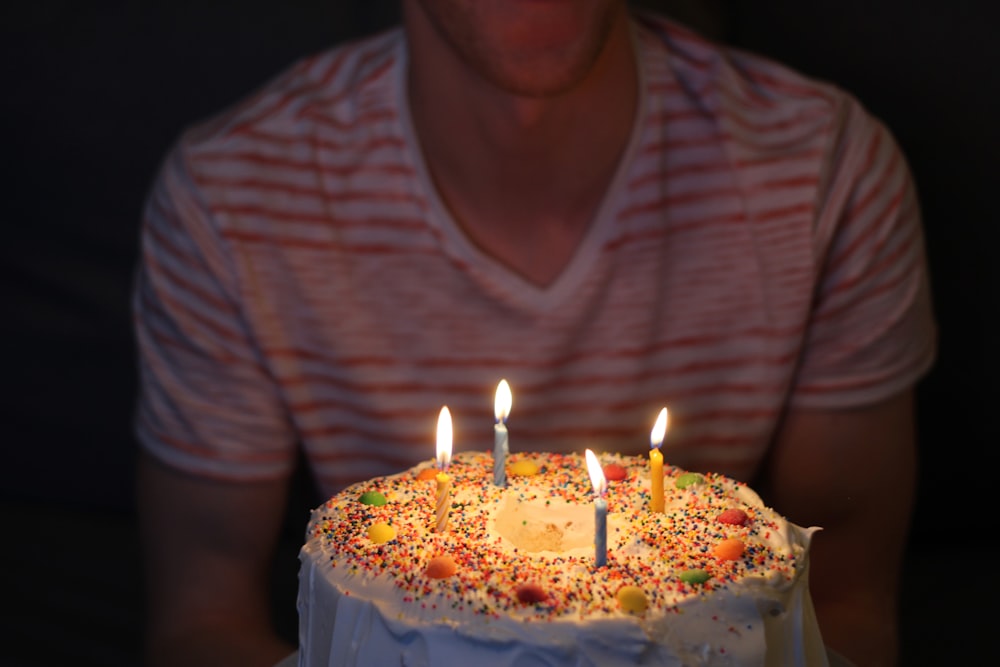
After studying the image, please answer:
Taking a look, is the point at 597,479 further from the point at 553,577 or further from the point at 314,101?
the point at 314,101

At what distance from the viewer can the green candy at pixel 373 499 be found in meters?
0.97

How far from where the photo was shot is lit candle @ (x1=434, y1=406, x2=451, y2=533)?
892 mm

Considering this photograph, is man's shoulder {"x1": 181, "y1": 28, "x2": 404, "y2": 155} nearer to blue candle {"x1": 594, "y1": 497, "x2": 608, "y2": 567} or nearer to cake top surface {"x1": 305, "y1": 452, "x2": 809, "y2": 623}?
cake top surface {"x1": 305, "y1": 452, "x2": 809, "y2": 623}

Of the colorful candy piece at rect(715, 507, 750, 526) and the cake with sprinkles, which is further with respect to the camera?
the colorful candy piece at rect(715, 507, 750, 526)

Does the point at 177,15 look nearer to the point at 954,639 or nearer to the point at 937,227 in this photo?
the point at 937,227

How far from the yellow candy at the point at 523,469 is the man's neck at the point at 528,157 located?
0.46 metres

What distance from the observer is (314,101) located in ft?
5.18

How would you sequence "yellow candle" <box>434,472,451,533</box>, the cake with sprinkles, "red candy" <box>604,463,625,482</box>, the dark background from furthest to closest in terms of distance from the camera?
the dark background → "red candy" <box>604,463,625,482</box> → "yellow candle" <box>434,472,451,533</box> → the cake with sprinkles

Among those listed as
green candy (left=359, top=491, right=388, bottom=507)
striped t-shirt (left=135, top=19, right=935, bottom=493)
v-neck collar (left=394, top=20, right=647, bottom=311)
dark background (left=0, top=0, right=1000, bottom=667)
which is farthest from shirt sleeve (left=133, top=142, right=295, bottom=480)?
green candy (left=359, top=491, right=388, bottom=507)

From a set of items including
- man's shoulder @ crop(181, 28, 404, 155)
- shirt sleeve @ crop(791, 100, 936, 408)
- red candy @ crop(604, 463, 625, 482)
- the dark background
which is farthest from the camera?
the dark background

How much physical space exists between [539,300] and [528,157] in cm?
18

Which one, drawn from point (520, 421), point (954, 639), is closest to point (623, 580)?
point (520, 421)

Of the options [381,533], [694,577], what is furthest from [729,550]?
[381,533]

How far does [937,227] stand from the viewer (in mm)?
1765
